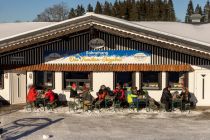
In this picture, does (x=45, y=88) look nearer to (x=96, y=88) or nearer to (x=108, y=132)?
(x=96, y=88)

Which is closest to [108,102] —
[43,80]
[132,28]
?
[132,28]

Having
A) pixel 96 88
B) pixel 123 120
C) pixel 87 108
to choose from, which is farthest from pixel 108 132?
pixel 96 88

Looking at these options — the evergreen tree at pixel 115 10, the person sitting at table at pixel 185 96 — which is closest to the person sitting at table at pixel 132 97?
the person sitting at table at pixel 185 96

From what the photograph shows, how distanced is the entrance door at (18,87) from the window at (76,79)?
222 cm

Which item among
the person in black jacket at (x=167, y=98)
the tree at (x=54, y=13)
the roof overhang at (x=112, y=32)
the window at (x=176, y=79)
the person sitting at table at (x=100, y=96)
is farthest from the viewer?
the tree at (x=54, y=13)

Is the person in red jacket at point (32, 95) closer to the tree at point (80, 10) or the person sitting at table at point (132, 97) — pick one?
the person sitting at table at point (132, 97)

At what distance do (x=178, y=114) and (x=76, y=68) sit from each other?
579 centimetres

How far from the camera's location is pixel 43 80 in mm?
20547

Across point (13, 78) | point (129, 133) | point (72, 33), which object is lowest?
point (129, 133)

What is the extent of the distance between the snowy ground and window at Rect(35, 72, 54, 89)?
7.68 feet

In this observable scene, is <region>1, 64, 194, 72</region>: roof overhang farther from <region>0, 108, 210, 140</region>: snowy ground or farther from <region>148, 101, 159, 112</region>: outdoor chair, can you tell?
<region>0, 108, 210, 140</region>: snowy ground

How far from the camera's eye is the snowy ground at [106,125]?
13609mm

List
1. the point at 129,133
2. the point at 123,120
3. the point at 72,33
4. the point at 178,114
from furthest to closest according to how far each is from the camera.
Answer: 1. the point at 72,33
2. the point at 178,114
3. the point at 123,120
4. the point at 129,133

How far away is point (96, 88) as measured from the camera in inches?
789
